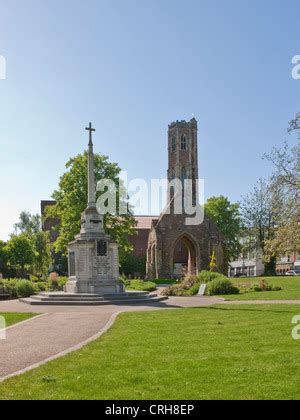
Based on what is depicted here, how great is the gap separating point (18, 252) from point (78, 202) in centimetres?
2078

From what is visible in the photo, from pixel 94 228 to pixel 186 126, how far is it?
5020 centimetres

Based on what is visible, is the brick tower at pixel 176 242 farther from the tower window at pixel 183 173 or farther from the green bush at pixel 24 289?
the green bush at pixel 24 289

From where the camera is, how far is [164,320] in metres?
14.8

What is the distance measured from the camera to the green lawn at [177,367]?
252 inches

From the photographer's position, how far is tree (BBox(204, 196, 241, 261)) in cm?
7194

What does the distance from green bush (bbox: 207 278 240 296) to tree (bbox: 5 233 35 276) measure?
3566 centimetres

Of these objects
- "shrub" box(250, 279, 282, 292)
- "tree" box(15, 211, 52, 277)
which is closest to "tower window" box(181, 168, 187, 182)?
"tree" box(15, 211, 52, 277)

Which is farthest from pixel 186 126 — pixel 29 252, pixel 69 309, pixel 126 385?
pixel 126 385

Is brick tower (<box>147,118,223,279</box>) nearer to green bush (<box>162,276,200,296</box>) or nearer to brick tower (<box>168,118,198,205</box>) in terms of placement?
brick tower (<box>168,118,198,205</box>)

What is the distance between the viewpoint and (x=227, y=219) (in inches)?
2901

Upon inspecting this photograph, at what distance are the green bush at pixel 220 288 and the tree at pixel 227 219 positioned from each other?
43317mm

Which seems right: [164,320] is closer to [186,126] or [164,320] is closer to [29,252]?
[29,252]

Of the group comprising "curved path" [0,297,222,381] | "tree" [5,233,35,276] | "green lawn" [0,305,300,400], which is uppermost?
"tree" [5,233,35,276]
